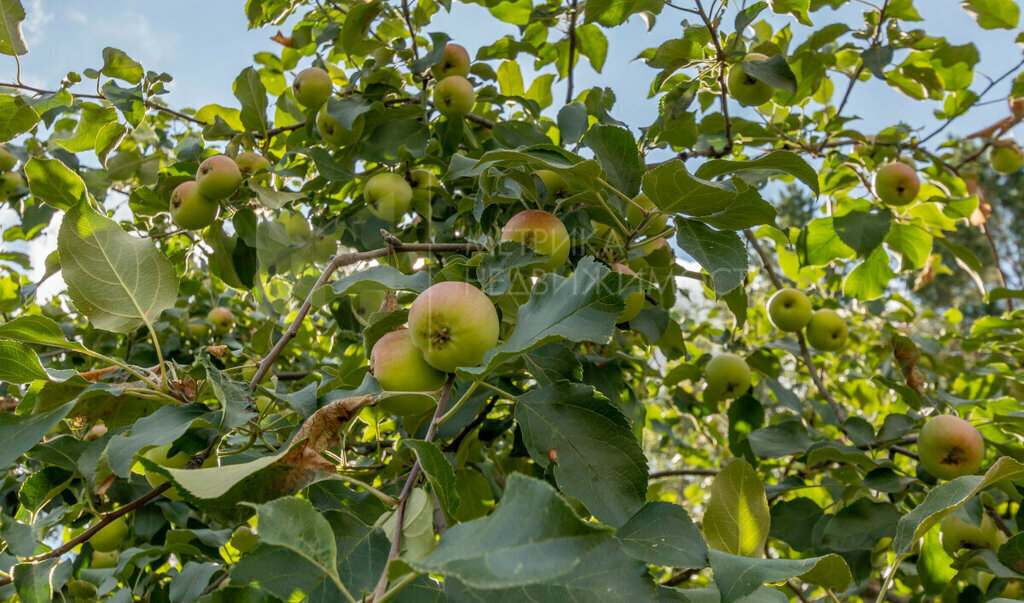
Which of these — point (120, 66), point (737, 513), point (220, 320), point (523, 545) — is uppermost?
point (120, 66)

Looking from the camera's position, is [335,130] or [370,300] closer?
[370,300]

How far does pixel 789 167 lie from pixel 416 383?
0.64 m

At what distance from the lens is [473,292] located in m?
0.96

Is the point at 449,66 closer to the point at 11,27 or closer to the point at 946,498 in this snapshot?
the point at 11,27

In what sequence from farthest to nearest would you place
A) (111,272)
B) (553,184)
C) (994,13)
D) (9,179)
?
1. (9,179)
2. (994,13)
3. (553,184)
4. (111,272)

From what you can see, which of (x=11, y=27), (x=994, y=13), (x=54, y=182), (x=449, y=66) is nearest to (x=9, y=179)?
(x=11, y=27)

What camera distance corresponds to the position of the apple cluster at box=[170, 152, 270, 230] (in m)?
1.47

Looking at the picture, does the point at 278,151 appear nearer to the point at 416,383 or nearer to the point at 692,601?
the point at 416,383

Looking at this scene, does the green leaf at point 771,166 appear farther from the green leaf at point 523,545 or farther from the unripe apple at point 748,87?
the unripe apple at point 748,87

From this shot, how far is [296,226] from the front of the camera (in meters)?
1.98

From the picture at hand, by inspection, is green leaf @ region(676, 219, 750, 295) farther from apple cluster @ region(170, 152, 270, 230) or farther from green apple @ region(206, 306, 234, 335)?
green apple @ region(206, 306, 234, 335)

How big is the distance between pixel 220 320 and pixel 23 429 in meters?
1.68

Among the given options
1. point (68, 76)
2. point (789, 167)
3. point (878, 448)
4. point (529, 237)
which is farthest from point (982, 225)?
point (68, 76)

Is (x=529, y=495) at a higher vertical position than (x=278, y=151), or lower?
lower
